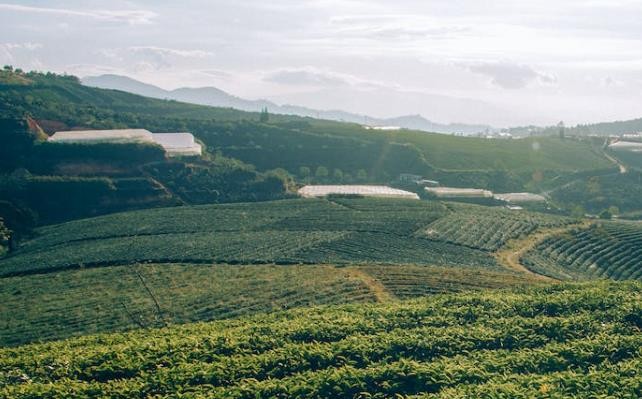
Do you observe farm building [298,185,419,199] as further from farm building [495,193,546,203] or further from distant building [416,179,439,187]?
farm building [495,193,546,203]

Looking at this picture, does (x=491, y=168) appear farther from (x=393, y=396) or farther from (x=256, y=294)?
(x=393, y=396)

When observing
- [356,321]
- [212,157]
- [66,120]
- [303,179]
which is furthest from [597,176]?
[356,321]

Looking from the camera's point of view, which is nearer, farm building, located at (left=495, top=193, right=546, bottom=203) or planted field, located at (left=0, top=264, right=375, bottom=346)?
planted field, located at (left=0, top=264, right=375, bottom=346)

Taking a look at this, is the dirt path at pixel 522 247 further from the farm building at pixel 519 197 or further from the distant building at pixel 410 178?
the distant building at pixel 410 178

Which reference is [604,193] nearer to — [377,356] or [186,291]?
[186,291]

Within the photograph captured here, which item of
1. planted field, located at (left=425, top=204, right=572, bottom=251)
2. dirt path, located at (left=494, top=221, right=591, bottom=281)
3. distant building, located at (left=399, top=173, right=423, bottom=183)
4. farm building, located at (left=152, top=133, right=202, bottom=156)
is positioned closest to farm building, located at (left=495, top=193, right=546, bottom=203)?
distant building, located at (left=399, top=173, right=423, bottom=183)

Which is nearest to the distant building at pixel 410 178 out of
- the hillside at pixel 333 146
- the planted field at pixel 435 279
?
the hillside at pixel 333 146

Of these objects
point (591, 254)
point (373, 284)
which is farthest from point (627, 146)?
point (373, 284)
